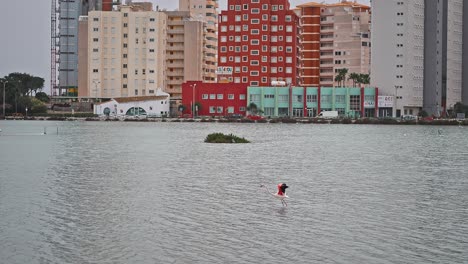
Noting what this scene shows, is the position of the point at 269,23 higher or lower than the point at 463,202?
higher

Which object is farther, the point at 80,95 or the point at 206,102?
the point at 80,95

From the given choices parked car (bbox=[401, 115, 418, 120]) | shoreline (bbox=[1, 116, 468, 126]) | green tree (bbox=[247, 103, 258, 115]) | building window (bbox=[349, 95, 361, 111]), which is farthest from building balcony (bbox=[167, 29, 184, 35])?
parked car (bbox=[401, 115, 418, 120])

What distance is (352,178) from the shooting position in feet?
127

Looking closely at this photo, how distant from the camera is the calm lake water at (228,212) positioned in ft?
64.5

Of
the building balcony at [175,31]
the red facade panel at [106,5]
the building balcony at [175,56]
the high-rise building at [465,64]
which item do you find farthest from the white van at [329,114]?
the red facade panel at [106,5]

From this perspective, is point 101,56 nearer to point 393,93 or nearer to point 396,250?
point 393,93

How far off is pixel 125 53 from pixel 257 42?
3395 centimetres

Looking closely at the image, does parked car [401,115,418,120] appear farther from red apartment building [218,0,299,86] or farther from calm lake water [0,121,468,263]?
calm lake water [0,121,468,263]

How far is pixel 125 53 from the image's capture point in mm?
186125

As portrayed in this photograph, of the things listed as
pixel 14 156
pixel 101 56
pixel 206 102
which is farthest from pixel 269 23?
pixel 14 156

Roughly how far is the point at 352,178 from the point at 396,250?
745 inches

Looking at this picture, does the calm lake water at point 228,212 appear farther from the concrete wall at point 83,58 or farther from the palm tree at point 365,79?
the concrete wall at point 83,58

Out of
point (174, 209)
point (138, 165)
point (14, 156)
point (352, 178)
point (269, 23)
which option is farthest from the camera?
point (269, 23)

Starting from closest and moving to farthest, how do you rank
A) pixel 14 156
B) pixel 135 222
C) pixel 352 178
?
1. pixel 135 222
2. pixel 352 178
3. pixel 14 156
